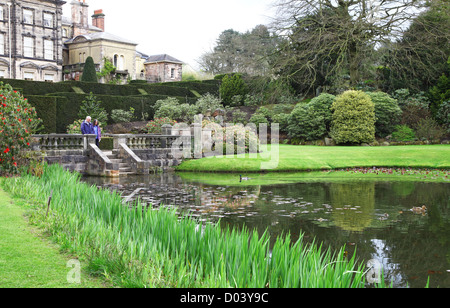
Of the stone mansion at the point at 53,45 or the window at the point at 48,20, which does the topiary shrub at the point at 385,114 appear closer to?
the stone mansion at the point at 53,45

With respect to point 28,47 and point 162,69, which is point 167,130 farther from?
point 162,69

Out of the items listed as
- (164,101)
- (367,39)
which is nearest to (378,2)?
(367,39)

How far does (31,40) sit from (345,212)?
5012cm

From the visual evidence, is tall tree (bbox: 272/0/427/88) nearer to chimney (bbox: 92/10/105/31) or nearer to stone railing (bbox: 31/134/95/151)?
stone railing (bbox: 31/134/95/151)

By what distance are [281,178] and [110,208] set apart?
8.95 metres

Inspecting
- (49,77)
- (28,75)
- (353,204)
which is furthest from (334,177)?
(49,77)

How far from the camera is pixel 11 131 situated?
35.6 ft

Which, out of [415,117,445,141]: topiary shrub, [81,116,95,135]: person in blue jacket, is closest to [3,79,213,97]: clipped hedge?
[81,116,95,135]: person in blue jacket

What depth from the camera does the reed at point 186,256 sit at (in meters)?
3.61

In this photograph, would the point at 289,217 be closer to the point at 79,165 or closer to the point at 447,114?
the point at 79,165

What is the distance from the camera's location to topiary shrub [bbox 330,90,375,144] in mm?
24188

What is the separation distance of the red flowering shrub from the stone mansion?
3973cm

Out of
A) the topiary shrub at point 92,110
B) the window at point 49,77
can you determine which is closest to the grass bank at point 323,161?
the topiary shrub at point 92,110

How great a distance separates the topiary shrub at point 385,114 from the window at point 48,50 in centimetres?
3995
